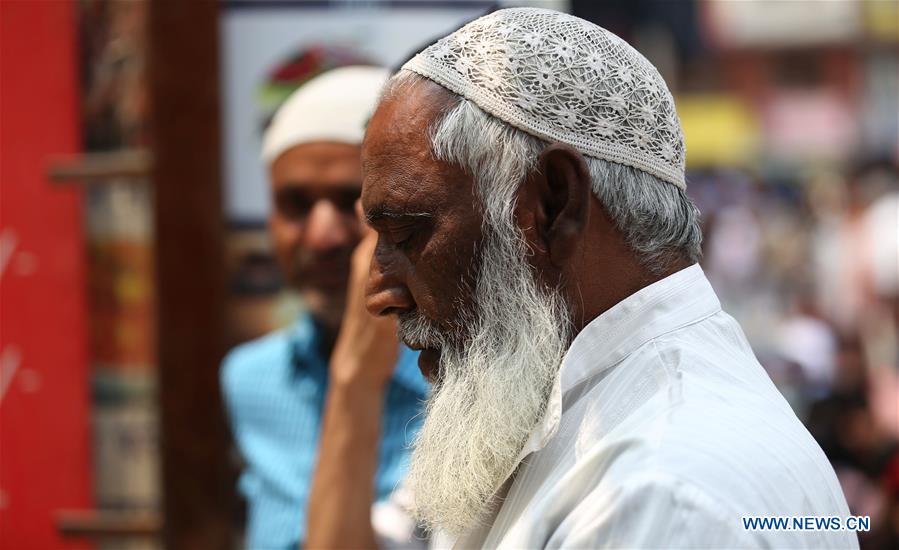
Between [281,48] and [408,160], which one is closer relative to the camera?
[408,160]

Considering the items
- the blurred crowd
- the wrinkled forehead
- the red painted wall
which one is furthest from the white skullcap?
the blurred crowd

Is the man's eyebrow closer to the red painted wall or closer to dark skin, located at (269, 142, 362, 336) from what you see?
dark skin, located at (269, 142, 362, 336)

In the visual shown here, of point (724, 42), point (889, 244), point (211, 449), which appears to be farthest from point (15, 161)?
point (724, 42)

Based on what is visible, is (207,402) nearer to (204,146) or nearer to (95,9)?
(204,146)

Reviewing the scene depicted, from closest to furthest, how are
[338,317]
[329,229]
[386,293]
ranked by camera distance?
[386,293], [329,229], [338,317]

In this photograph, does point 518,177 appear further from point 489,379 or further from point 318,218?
point 318,218

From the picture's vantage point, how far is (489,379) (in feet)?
5.56

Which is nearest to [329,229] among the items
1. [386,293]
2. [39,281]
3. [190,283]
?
[190,283]

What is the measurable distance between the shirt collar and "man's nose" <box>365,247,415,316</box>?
10.9 inches

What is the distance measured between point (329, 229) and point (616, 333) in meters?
1.33

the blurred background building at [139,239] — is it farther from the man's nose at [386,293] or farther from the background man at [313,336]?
the man's nose at [386,293]

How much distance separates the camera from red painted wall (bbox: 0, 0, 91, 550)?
3754 mm

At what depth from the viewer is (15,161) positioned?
3771 mm

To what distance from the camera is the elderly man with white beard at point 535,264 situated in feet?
5.17
